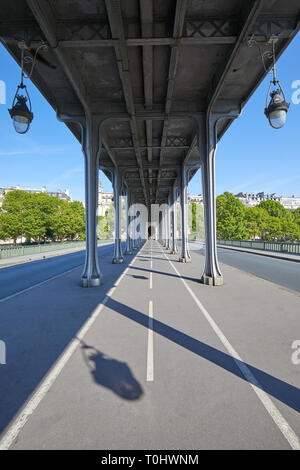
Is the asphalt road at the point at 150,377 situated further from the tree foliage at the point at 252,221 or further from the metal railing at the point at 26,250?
the tree foliage at the point at 252,221

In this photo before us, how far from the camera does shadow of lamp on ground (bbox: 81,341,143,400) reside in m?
3.29

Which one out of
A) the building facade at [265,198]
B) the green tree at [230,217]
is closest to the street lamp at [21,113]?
the green tree at [230,217]

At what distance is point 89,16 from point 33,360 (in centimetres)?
894

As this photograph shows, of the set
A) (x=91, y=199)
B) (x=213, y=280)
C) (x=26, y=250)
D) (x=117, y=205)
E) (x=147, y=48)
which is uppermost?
(x=147, y=48)

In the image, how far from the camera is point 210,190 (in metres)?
11.3

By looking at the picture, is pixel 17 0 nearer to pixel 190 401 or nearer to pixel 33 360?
pixel 33 360

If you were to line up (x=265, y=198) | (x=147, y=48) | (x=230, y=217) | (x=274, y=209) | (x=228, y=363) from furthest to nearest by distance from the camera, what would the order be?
(x=265, y=198)
(x=274, y=209)
(x=230, y=217)
(x=147, y=48)
(x=228, y=363)

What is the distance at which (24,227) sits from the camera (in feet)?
171

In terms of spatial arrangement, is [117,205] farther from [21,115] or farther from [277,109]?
[277,109]

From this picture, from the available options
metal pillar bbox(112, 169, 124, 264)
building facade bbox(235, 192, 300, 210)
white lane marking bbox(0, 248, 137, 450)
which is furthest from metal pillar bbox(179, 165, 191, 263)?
building facade bbox(235, 192, 300, 210)

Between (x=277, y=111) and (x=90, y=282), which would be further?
(x=90, y=282)

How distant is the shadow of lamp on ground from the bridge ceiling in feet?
26.0

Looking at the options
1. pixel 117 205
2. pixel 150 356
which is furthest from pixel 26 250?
pixel 150 356

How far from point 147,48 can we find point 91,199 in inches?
246
